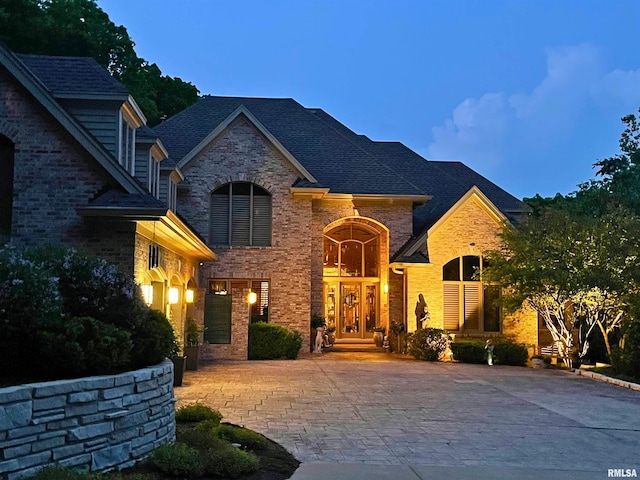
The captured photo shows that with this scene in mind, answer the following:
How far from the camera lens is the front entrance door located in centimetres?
2677

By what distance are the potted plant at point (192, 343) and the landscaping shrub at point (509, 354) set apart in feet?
31.6

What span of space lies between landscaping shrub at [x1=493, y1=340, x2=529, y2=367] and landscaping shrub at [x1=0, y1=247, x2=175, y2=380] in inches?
635

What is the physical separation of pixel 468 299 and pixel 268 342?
24.7 feet

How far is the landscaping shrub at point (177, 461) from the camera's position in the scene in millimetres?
6531

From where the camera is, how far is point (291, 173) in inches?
893

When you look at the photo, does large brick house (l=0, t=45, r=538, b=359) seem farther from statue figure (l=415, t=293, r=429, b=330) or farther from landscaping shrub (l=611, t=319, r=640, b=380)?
landscaping shrub (l=611, t=319, r=640, b=380)

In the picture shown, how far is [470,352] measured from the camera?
21625 millimetres

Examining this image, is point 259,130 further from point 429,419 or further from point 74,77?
point 429,419

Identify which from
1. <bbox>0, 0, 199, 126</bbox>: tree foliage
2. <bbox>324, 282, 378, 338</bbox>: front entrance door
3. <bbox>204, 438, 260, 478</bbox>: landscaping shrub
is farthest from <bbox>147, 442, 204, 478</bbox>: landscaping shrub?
<bbox>0, 0, 199, 126</bbox>: tree foliage

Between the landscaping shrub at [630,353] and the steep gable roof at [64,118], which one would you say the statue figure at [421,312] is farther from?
the steep gable roof at [64,118]

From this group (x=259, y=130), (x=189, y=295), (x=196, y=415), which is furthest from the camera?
(x=259, y=130)

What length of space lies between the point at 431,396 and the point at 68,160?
8263mm

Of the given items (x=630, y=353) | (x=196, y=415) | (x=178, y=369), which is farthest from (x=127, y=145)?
(x=630, y=353)

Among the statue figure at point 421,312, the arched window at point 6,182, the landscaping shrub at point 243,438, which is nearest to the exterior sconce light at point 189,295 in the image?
Answer: the arched window at point 6,182
